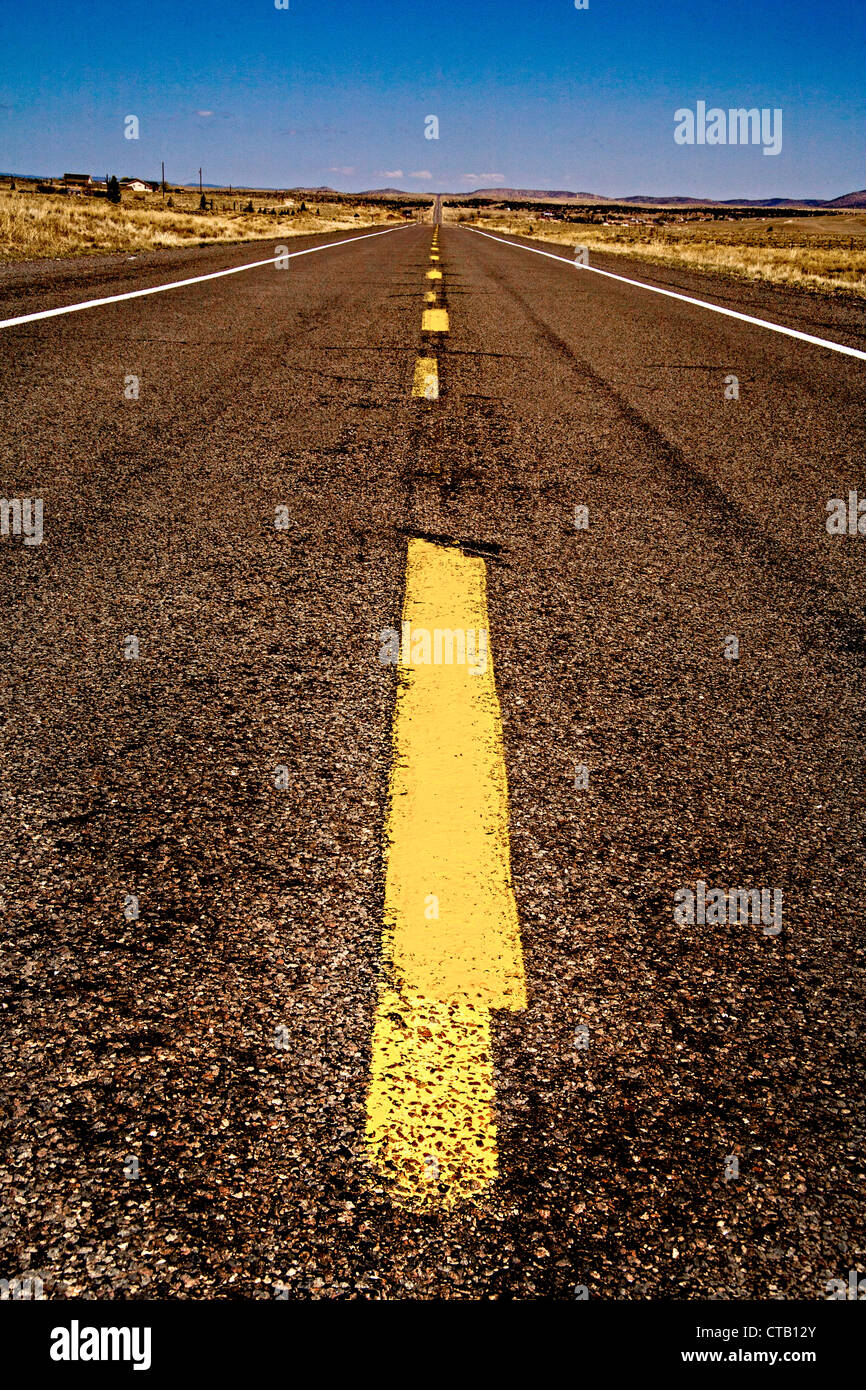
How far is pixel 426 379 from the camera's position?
5148 millimetres

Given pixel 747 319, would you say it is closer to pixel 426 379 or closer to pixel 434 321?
pixel 434 321

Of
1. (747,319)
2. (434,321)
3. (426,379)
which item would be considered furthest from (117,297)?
(747,319)

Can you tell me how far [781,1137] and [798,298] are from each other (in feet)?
37.2

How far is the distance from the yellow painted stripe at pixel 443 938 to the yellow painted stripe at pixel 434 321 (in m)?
5.66

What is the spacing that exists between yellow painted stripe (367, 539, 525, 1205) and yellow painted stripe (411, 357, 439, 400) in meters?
3.05

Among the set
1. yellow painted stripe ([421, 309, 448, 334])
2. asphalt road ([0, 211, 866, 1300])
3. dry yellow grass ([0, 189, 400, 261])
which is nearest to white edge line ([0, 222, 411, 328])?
yellow painted stripe ([421, 309, 448, 334])

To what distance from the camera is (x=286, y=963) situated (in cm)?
126

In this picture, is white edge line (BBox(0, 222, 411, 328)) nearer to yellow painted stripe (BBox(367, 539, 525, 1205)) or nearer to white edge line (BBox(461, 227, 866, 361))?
white edge line (BBox(461, 227, 866, 361))

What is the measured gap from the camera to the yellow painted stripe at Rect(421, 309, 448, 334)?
7.10m

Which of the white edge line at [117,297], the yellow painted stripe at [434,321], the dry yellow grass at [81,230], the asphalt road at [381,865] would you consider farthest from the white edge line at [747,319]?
the dry yellow grass at [81,230]

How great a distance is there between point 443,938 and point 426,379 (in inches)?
173

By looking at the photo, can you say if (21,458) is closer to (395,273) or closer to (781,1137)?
(781,1137)
